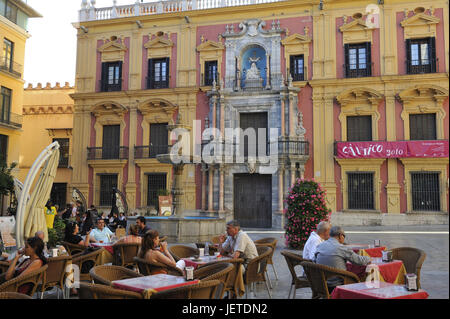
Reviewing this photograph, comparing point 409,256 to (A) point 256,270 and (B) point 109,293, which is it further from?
(B) point 109,293

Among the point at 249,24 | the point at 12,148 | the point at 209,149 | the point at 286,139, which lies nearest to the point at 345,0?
the point at 249,24

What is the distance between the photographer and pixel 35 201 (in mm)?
7215

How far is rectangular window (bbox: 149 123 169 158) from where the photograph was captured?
19909 mm

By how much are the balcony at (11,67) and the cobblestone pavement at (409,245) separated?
637 inches

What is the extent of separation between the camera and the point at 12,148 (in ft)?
70.9

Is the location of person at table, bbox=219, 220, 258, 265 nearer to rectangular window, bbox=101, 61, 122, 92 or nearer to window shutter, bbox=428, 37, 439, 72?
window shutter, bbox=428, 37, 439, 72

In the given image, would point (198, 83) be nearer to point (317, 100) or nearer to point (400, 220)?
point (317, 100)

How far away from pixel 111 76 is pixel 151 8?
13.7ft

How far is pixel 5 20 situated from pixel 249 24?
1276 centimetres

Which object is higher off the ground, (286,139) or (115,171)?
(286,139)

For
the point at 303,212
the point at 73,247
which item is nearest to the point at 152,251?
the point at 73,247

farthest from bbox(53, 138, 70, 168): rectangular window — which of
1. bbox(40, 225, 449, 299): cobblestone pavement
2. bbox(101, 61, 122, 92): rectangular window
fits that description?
bbox(40, 225, 449, 299): cobblestone pavement

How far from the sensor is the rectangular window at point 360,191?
17406mm

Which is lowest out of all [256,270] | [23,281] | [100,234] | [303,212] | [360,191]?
[256,270]
